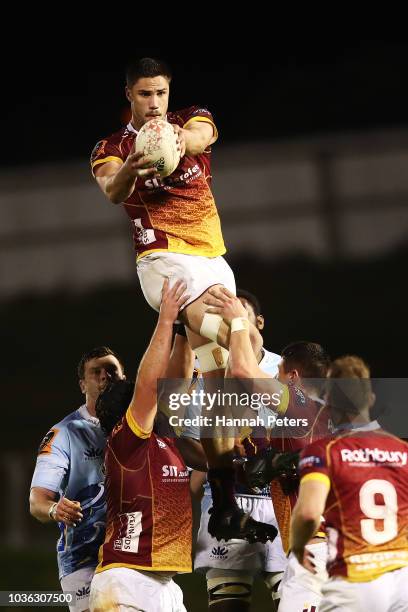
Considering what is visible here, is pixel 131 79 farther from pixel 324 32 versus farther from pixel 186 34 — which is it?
pixel 324 32

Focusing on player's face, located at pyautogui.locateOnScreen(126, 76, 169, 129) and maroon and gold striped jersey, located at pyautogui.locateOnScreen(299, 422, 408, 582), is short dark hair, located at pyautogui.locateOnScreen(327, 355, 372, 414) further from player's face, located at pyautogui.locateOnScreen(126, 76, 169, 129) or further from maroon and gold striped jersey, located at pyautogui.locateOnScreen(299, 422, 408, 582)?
player's face, located at pyautogui.locateOnScreen(126, 76, 169, 129)

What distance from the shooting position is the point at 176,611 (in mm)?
4453

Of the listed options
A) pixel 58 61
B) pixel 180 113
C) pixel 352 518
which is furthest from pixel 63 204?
pixel 352 518

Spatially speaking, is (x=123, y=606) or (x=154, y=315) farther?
(x=154, y=315)

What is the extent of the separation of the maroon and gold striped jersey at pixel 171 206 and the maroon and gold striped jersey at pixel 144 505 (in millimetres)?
831

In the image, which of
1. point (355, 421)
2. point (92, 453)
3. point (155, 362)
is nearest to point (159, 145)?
point (155, 362)

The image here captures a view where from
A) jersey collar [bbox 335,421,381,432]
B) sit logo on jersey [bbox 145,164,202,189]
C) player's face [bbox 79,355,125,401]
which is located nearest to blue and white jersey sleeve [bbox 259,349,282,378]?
player's face [bbox 79,355,125,401]

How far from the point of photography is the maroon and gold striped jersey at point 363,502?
3.58 meters

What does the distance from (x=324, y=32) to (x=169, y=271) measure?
10.1m

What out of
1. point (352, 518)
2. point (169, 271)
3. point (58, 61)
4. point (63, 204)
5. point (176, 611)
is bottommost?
point (176, 611)

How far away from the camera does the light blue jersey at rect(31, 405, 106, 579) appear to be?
5.50 metres

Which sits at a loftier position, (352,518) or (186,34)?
(186,34)

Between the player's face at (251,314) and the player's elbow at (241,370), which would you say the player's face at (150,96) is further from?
the player's face at (251,314)

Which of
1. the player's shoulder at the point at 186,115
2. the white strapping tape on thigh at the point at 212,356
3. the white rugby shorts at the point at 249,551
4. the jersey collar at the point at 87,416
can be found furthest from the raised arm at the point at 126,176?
the white rugby shorts at the point at 249,551
